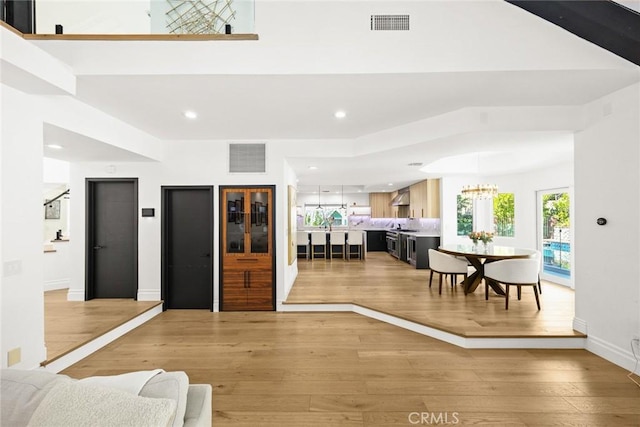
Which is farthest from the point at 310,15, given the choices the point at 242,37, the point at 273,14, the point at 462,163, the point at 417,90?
the point at 462,163

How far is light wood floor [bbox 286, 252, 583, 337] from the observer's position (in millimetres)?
3475

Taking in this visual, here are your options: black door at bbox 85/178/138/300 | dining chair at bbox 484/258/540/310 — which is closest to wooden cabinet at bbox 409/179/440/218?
dining chair at bbox 484/258/540/310

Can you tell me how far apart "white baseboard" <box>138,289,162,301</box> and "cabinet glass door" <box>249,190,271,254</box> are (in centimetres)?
167

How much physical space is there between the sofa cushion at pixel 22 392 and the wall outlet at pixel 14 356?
1.80 metres

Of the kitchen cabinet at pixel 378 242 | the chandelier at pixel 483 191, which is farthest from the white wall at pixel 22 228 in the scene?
the kitchen cabinet at pixel 378 242

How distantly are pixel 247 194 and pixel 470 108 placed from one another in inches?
129

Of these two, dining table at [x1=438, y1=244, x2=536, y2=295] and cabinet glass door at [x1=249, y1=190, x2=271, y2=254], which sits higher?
cabinet glass door at [x1=249, y1=190, x2=271, y2=254]

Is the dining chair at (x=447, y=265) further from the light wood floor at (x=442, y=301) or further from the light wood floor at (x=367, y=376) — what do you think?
the light wood floor at (x=367, y=376)

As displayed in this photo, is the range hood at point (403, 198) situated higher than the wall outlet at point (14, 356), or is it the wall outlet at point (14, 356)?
the range hood at point (403, 198)

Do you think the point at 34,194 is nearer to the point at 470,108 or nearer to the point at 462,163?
the point at 470,108

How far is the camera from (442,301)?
449cm

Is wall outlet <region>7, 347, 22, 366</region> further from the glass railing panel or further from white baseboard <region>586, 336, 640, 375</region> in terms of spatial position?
white baseboard <region>586, 336, 640, 375</region>

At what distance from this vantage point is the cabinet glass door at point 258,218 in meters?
4.62

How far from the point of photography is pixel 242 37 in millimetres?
2443
